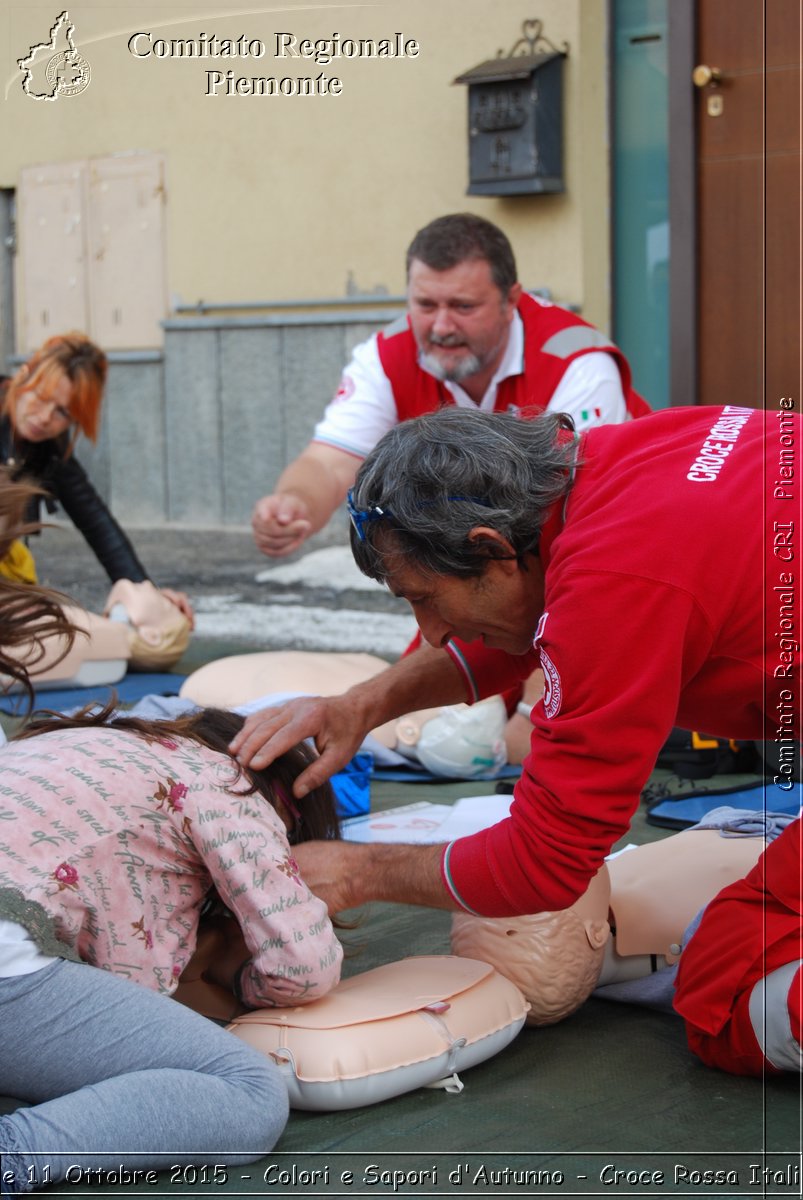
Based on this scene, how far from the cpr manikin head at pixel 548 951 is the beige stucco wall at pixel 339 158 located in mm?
3966

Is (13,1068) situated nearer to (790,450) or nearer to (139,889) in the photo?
(139,889)

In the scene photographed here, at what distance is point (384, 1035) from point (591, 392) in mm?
1963

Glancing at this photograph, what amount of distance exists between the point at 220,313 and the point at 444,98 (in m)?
1.67

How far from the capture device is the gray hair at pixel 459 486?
65.6 inches

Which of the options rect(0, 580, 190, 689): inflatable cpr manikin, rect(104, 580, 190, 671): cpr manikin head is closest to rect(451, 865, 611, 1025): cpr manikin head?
rect(0, 580, 190, 689): inflatable cpr manikin

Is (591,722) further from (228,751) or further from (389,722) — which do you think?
(389,722)

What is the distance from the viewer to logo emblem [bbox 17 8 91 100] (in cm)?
285

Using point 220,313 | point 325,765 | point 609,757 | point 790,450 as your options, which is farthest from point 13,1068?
point 220,313

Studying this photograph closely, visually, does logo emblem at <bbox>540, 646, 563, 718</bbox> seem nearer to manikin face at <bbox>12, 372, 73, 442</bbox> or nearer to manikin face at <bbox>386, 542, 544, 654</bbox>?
manikin face at <bbox>386, 542, 544, 654</bbox>

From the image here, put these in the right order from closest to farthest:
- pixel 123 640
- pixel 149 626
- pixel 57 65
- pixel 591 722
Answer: pixel 591 722 → pixel 57 65 → pixel 123 640 → pixel 149 626

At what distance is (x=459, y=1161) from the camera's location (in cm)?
164

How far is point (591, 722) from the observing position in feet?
5.27

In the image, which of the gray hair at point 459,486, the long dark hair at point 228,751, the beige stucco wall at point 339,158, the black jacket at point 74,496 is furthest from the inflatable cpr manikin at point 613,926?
the beige stucco wall at point 339,158

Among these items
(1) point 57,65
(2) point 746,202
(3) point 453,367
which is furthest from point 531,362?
(2) point 746,202
